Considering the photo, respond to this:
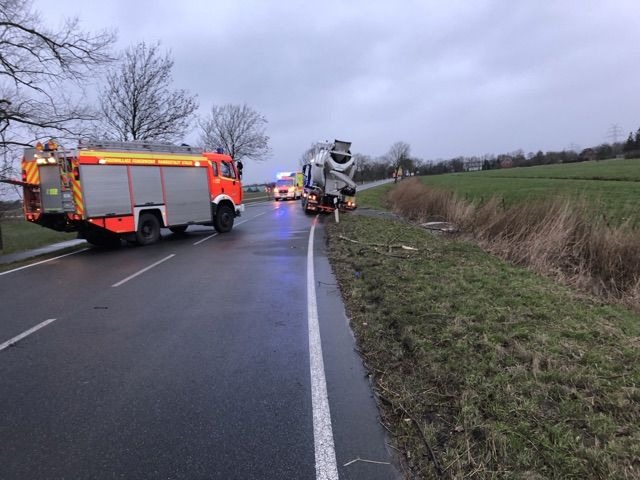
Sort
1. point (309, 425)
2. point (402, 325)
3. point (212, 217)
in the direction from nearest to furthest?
point (309, 425) → point (402, 325) → point (212, 217)

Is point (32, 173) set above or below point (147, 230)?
above

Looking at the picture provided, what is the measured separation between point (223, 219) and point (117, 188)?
5066 millimetres

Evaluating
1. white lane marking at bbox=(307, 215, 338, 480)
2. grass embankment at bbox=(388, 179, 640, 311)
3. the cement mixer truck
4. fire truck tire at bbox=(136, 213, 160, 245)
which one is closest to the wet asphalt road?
white lane marking at bbox=(307, 215, 338, 480)

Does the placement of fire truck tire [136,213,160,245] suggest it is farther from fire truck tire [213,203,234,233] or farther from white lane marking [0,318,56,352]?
white lane marking [0,318,56,352]

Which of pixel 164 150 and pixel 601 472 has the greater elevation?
pixel 164 150

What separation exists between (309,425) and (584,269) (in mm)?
8616

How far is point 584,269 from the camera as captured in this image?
9.81m

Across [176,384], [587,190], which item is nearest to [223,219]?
[176,384]

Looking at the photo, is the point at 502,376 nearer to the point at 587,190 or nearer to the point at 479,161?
the point at 587,190

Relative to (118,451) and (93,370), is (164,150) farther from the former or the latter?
(118,451)

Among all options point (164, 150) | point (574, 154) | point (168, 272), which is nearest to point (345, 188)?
point (164, 150)

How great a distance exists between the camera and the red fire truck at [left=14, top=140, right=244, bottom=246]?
1328 centimetres

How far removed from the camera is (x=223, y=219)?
18.5 meters

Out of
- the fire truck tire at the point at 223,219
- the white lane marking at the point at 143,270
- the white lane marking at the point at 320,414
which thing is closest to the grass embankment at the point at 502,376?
the white lane marking at the point at 320,414
